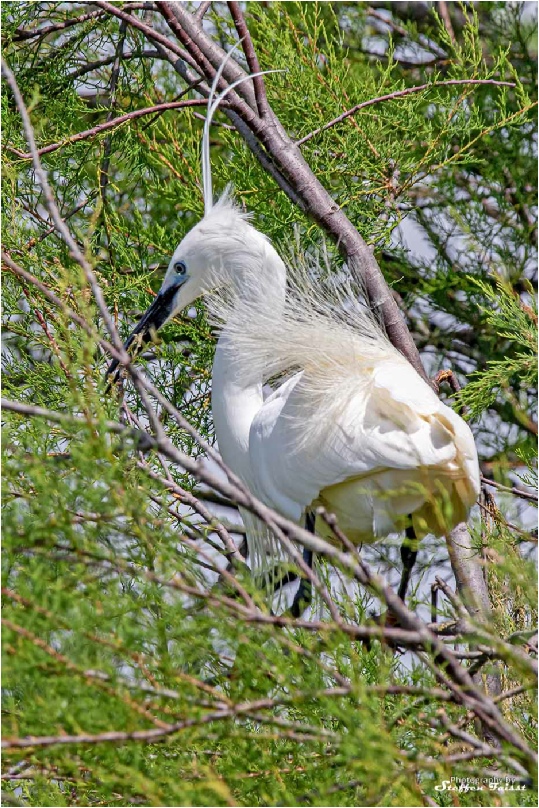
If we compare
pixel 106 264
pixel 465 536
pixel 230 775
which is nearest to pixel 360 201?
pixel 106 264

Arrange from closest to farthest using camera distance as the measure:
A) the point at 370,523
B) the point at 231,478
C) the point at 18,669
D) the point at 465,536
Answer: the point at 18,669 < the point at 231,478 < the point at 370,523 < the point at 465,536

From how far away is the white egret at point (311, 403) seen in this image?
1.48 metres

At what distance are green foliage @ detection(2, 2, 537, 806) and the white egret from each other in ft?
0.34

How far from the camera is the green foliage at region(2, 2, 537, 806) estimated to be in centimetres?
95

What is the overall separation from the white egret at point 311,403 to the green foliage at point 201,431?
10 cm

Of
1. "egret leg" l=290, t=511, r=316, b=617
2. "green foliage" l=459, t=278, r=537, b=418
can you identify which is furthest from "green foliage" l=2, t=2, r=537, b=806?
"egret leg" l=290, t=511, r=316, b=617

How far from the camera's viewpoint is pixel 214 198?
2.17 metres

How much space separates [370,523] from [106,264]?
2.42 ft

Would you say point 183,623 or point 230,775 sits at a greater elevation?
point 183,623

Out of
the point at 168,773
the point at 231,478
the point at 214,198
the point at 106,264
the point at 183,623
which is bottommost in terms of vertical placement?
the point at 168,773

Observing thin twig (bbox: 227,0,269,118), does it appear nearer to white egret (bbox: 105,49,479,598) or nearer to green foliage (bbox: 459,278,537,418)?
white egret (bbox: 105,49,479,598)

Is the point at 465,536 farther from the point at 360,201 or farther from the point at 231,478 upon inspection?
the point at 231,478

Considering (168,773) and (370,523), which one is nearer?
(168,773)

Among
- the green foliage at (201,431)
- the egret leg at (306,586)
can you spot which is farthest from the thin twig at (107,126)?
the egret leg at (306,586)
